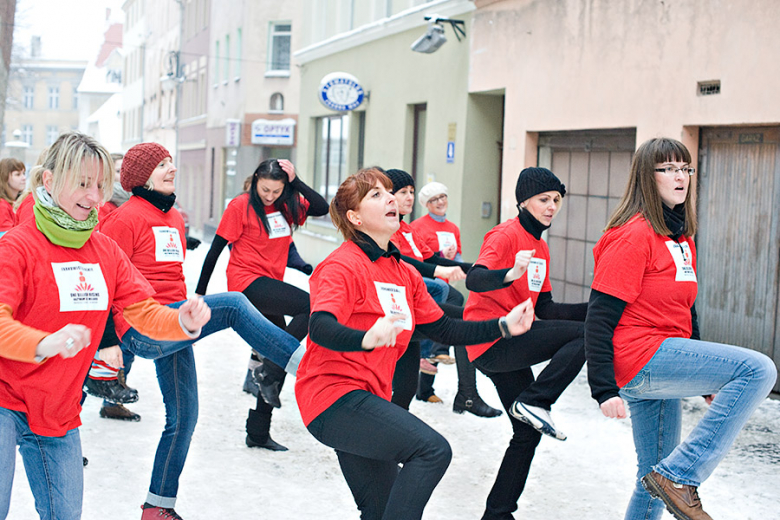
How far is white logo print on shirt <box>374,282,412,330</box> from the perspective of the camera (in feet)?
11.8

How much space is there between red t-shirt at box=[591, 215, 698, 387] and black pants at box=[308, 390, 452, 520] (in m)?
0.93

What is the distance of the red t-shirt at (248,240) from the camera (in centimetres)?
632

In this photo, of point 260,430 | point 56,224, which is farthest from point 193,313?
point 260,430

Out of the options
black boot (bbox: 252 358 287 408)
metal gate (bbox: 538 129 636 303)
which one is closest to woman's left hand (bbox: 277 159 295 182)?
black boot (bbox: 252 358 287 408)

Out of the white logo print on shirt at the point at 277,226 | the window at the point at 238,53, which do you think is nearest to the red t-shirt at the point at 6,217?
the white logo print on shirt at the point at 277,226

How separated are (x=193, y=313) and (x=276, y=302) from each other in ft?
9.25

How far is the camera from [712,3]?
8.23m

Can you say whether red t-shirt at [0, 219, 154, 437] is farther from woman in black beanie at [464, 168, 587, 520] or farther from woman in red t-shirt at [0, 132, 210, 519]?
woman in black beanie at [464, 168, 587, 520]

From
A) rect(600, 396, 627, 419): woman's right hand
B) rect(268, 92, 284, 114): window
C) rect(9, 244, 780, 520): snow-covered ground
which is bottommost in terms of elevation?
rect(9, 244, 780, 520): snow-covered ground

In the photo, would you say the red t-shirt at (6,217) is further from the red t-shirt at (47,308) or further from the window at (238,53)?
the window at (238,53)

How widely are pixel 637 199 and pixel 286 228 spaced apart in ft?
9.95

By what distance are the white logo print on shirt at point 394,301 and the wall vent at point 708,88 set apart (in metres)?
5.52

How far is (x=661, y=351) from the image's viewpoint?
375 centimetres

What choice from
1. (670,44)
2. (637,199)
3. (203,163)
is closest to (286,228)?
(637,199)
